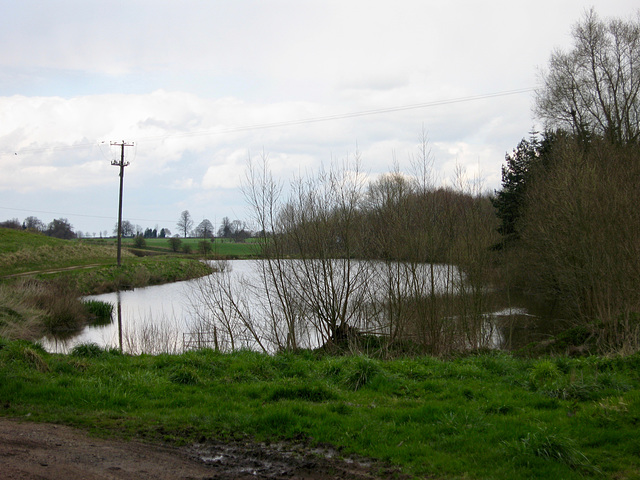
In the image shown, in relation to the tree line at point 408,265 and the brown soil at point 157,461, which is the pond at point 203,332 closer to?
the tree line at point 408,265

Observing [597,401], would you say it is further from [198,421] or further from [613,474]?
[198,421]

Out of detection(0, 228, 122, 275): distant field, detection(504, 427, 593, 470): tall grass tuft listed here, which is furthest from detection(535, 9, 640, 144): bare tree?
detection(0, 228, 122, 275): distant field

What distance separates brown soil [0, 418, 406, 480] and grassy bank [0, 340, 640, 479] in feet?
0.83

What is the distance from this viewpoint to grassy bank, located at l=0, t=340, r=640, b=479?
440 cm

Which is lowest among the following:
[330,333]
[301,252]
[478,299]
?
[330,333]

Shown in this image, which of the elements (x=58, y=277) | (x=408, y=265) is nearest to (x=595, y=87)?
(x=408, y=265)

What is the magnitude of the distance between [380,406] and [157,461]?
2.80 meters

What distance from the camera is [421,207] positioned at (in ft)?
44.5

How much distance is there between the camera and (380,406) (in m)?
6.11

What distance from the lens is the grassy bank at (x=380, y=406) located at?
173 inches

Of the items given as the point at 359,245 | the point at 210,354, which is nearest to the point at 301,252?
the point at 359,245

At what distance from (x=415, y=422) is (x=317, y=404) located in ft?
4.29

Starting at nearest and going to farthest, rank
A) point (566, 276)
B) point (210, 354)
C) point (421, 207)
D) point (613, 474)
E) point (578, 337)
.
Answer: point (613, 474)
point (210, 354)
point (578, 337)
point (421, 207)
point (566, 276)

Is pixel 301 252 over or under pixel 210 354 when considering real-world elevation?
over
